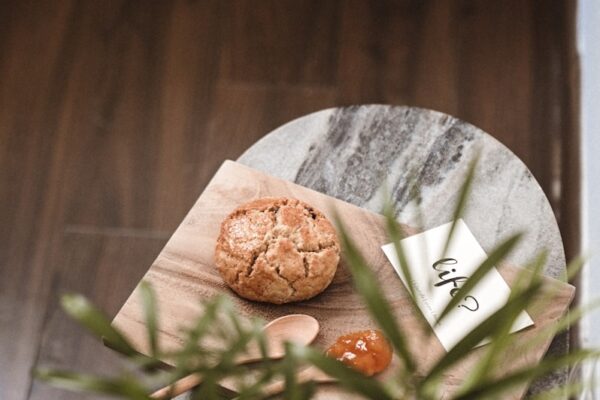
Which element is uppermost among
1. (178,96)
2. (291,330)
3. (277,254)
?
(178,96)

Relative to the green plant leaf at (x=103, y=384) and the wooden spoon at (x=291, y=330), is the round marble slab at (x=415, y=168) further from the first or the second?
the green plant leaf at (x=103, y=384)

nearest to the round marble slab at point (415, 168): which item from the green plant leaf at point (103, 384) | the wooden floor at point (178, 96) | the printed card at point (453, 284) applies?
the printed card at point (453, 284)

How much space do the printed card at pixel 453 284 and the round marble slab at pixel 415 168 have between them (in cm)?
5

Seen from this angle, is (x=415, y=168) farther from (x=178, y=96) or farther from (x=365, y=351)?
(x=178, y=96)

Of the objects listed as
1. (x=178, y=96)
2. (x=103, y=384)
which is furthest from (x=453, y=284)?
(x=178, y=96)

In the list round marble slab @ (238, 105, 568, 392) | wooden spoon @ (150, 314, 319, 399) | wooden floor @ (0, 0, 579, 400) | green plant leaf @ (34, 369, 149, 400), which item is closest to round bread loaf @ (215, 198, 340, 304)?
wooden spoon @ (150, 314, 319, 399)

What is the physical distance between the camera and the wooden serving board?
1.08 m

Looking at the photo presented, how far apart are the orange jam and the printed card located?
0.08 meters

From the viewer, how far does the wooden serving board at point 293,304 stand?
3.56 ft

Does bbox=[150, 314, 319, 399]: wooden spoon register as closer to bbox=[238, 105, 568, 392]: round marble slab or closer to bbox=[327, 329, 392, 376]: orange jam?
bbox=[327, 329, 392, 376]: orange jam

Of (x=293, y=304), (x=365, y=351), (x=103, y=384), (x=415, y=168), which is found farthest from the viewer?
(x=415, y=168)

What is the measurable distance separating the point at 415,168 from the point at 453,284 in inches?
9.6

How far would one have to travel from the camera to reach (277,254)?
1.10 m

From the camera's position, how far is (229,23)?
2109mm
